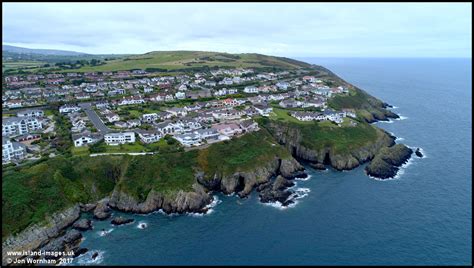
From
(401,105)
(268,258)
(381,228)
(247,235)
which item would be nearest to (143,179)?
(247,235)

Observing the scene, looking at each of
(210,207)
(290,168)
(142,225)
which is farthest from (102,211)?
(290,168)

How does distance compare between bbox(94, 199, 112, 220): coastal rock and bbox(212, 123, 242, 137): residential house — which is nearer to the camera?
bbox(94, 199, 112, 220): coastal rock

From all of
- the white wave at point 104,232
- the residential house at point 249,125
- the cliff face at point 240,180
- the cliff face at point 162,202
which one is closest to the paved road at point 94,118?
the cliff face at point 162,202

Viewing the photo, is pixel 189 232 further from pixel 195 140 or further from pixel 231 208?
pixel 195 140

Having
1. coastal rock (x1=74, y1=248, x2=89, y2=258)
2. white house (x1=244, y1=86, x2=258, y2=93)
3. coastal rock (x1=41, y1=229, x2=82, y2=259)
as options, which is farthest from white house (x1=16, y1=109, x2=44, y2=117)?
white house (x1=244, y1=86, x2=258, y2=93)

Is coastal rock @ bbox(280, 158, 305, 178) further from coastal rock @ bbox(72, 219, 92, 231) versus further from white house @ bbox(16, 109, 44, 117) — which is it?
white house @ bbox(16, 109, 44, 117)

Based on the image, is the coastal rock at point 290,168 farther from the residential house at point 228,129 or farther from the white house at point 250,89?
the white house at point 250,89
